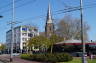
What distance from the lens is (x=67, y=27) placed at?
99438mm

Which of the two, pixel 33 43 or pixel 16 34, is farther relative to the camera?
pixel 16 34

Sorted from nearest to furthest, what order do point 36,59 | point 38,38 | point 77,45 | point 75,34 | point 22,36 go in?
point 36,59 → point 77,45 → point 38,38 → point 75,34 → point 22,36

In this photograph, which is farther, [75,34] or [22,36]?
[22,36]

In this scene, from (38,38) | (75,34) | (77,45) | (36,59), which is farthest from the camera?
(75,34)

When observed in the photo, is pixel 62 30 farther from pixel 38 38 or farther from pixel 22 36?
pixel 22 36

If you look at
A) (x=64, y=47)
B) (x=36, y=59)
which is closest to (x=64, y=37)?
(x=64, y=47)

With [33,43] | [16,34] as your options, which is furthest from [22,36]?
[33,43]

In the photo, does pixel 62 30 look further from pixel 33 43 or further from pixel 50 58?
pixel 50 58

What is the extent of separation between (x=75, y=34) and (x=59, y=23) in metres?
7.04

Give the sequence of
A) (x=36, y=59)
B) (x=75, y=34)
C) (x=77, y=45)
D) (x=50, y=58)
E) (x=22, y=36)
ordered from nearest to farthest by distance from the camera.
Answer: (x=50, y=58), (x=36, y=59), (x=77, y=45), (x=75, y=34), (x=22, y=36)

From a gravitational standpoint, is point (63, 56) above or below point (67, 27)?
below

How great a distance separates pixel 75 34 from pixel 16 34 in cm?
8502

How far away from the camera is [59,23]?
99688mm

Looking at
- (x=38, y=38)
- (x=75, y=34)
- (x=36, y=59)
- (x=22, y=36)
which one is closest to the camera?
(x=36, y=59)
